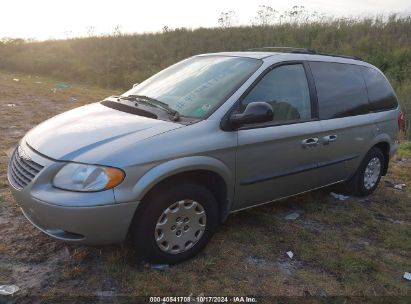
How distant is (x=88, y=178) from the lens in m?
2.94

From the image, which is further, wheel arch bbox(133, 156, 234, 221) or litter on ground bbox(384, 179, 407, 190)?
litter on ground bbox(384, 179, 407, 190)

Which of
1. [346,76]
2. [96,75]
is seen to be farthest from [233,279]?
[96,75]

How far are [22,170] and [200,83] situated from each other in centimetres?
173

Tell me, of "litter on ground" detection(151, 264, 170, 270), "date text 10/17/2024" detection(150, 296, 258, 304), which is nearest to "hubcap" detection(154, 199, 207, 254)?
"litter on ground" detection(151, 264, 170, 270)

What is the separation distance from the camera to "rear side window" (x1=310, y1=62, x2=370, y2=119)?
4535 mm

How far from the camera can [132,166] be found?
3008mm

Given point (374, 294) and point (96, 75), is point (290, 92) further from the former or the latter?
point (96, 75)

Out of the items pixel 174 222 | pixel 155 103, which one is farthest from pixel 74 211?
pixel 155 103

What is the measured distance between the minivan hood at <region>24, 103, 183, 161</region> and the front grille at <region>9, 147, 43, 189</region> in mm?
116

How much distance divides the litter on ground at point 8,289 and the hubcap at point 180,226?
104 cm

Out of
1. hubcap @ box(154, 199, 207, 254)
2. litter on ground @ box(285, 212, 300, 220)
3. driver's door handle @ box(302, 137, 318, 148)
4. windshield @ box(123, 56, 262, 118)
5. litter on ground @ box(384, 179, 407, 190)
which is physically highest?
windshield @ box(123, 56, 262, 118)

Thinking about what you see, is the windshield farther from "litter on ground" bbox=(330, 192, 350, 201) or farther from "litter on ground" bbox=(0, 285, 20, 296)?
"litter on ground" bbox=(330, 192, 350, 201)

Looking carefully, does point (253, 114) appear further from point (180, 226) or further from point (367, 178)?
point (367, 178)

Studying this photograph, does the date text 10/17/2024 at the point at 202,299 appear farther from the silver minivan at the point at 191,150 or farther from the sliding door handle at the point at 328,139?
the sliding door handle at the point at 328,139
